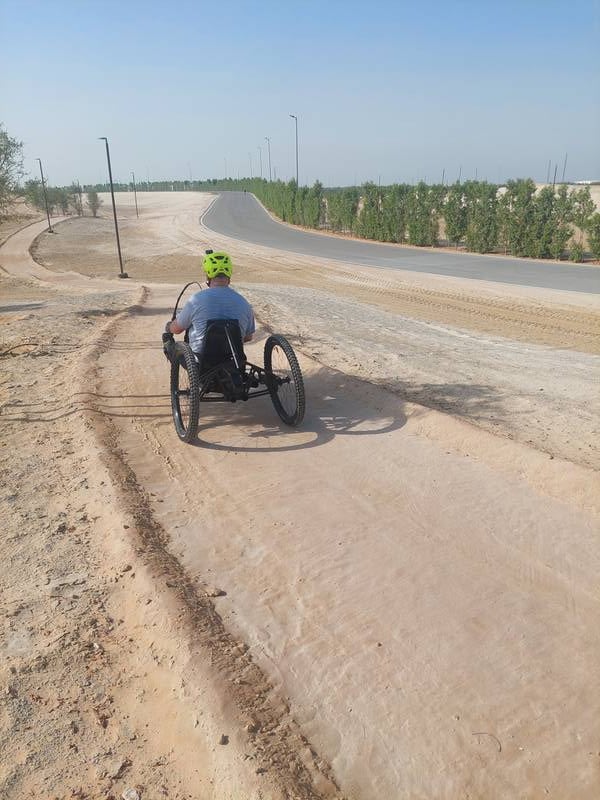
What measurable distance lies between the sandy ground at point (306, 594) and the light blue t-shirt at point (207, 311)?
898 millimetres

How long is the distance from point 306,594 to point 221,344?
2867 millimetres

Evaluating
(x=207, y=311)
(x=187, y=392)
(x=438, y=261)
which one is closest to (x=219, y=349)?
(x=207, y=311)

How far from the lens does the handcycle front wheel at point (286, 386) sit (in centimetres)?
530

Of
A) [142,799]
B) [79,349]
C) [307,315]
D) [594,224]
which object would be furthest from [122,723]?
[594,224]

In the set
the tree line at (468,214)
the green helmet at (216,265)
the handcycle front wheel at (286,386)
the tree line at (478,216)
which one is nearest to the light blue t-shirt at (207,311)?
the green helmet at (216,265)

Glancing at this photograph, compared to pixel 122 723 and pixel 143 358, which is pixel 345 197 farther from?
pixel 122 723

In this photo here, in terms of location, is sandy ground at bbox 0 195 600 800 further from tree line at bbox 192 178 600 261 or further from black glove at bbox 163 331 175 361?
tree line at bbox 192 178 600 261

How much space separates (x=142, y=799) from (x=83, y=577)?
1.47 metres

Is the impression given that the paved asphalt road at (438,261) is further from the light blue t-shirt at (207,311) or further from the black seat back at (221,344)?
the black seat back at (221,344)

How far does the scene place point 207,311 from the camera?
17.9 ft

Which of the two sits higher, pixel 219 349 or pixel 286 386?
pixel 219 349

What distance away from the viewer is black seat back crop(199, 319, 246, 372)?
212 inches

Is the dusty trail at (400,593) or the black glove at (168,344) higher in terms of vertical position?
the black glove at (168,344)

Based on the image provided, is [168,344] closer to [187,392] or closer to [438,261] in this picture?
[187,392]
